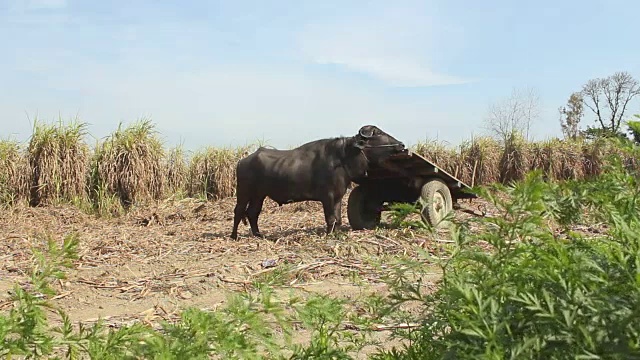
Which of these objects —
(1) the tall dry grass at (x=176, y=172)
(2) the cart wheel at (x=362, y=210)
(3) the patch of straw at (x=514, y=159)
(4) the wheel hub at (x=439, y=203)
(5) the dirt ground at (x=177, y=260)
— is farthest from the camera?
(3) the patch of straw at (x=514, y=159)

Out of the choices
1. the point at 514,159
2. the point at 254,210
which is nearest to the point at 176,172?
the point at 254,210

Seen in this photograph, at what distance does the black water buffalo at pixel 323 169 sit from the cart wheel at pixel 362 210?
2.24 ft

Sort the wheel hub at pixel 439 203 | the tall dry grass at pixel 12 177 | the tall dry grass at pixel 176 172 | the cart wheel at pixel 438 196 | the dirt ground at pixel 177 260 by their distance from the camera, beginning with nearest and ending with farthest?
1. the dirt ground at pixel 177 260
2. the cart wheel at pixel 438 196
3. the wheel hub at pixel 439 203
4. the tall dry grass at pixel 12 177
5. the tall dry grass at pixel 176 172

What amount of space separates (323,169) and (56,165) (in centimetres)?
700

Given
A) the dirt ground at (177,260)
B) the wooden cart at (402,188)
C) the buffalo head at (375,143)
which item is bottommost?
the dirt ground at (177,260)

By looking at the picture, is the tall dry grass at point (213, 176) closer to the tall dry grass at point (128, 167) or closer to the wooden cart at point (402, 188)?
the tall dry grass at point (128, 167)

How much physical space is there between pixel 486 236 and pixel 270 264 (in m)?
5.64

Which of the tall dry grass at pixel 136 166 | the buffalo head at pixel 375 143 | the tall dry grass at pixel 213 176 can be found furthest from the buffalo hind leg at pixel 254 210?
the tall dry grass at pixel 213 176

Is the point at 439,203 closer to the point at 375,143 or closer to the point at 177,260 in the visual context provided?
the point at 375,143

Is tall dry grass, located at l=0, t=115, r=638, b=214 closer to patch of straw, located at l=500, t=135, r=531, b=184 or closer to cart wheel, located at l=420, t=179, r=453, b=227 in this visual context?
patch of straw, located at l=500, t=135, r=531, b=184

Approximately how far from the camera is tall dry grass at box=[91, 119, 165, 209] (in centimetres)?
1447

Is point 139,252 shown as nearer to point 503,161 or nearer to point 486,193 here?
point 486,193

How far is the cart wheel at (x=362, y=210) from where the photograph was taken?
10.1 m

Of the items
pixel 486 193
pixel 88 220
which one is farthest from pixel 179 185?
pixel 486 193
